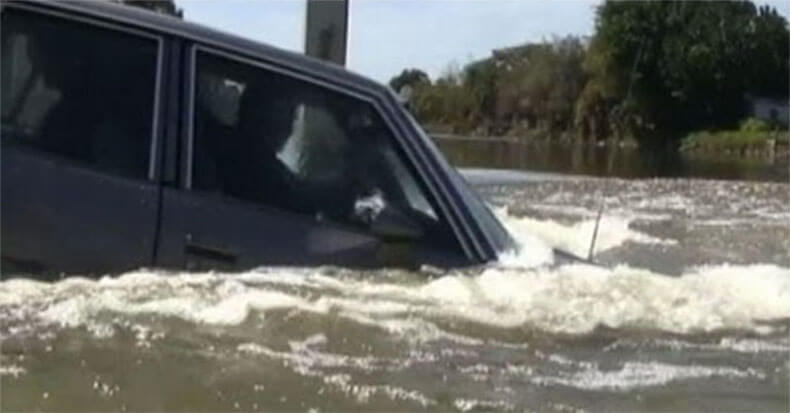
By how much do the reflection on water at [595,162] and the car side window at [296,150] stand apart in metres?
12.9

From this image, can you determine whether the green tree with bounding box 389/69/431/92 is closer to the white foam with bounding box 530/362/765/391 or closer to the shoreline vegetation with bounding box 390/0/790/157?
the white foam with bounding box 530/362/765/391

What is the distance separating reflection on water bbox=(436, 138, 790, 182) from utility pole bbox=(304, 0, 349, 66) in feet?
32.5

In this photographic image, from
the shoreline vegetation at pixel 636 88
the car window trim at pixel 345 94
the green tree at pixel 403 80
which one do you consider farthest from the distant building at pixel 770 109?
the car window trim at pixel 345 94

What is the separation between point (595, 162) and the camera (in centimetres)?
3916

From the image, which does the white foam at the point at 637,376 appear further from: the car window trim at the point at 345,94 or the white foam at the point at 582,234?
the white foam at the point at 582,234

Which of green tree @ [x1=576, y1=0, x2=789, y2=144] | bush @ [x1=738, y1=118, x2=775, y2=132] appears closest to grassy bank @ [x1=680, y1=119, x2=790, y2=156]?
bush @ [x1=738, y1=118, x2=775, y2=132]

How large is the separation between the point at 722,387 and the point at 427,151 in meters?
1.35

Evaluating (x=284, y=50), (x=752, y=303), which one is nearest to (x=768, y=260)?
(x=752, y=303)

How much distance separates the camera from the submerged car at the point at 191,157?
517 cm

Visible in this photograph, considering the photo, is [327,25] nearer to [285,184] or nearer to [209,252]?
[285,184]

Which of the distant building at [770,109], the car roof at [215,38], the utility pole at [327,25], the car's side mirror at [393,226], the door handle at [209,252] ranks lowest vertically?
the door handle at [209,252]

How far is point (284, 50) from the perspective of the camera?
5.62 m

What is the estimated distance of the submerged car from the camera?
517 cm

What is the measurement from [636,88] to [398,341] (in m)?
35.2
